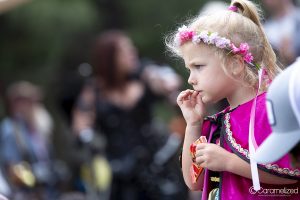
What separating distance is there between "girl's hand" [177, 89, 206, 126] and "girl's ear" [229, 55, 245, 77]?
0.59 feet

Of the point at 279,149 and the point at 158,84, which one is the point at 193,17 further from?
the point at 158,84

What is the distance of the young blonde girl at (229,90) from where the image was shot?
147 inches

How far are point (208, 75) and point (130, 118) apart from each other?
427 centimetres

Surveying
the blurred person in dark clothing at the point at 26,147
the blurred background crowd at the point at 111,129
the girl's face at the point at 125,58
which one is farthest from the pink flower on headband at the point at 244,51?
the blurred person in dark clothing at the point at 26,147

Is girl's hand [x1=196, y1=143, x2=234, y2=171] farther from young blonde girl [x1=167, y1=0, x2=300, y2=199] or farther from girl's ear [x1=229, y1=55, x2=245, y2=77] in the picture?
girl's ear [x1=229, y1=55, x2=245, y2=77]

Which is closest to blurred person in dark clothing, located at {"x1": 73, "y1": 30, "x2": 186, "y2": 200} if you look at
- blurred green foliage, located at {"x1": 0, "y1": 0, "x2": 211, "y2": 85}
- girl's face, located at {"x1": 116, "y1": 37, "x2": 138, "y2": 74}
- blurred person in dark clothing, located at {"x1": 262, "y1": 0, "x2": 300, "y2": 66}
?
girl's face, located at {"x1": 116, "y1": 37, "x2": 138, "y2": 74}

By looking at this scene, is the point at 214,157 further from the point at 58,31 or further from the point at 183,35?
the point at 58,31

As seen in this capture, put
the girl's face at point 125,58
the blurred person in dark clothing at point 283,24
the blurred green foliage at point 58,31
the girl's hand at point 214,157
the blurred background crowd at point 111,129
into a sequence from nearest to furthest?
the girl's hand at point 214,157, the blurred person in dark clothing at point 283,24, the blurred background crowd at point 111,129, the girl's face at point 125,58, the blurred green foliage at point 58,31

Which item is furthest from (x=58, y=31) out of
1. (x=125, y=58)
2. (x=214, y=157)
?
(x=214, y=157)

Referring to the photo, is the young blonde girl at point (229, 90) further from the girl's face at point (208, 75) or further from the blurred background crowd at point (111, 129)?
the blurred background crowd at point (111, 129)

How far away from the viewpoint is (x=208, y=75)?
12.5ft

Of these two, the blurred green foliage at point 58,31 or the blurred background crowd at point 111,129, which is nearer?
the blurred background crowd at point 111,129

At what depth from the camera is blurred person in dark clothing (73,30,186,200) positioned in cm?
784

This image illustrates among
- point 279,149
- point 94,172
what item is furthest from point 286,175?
point 94,172
